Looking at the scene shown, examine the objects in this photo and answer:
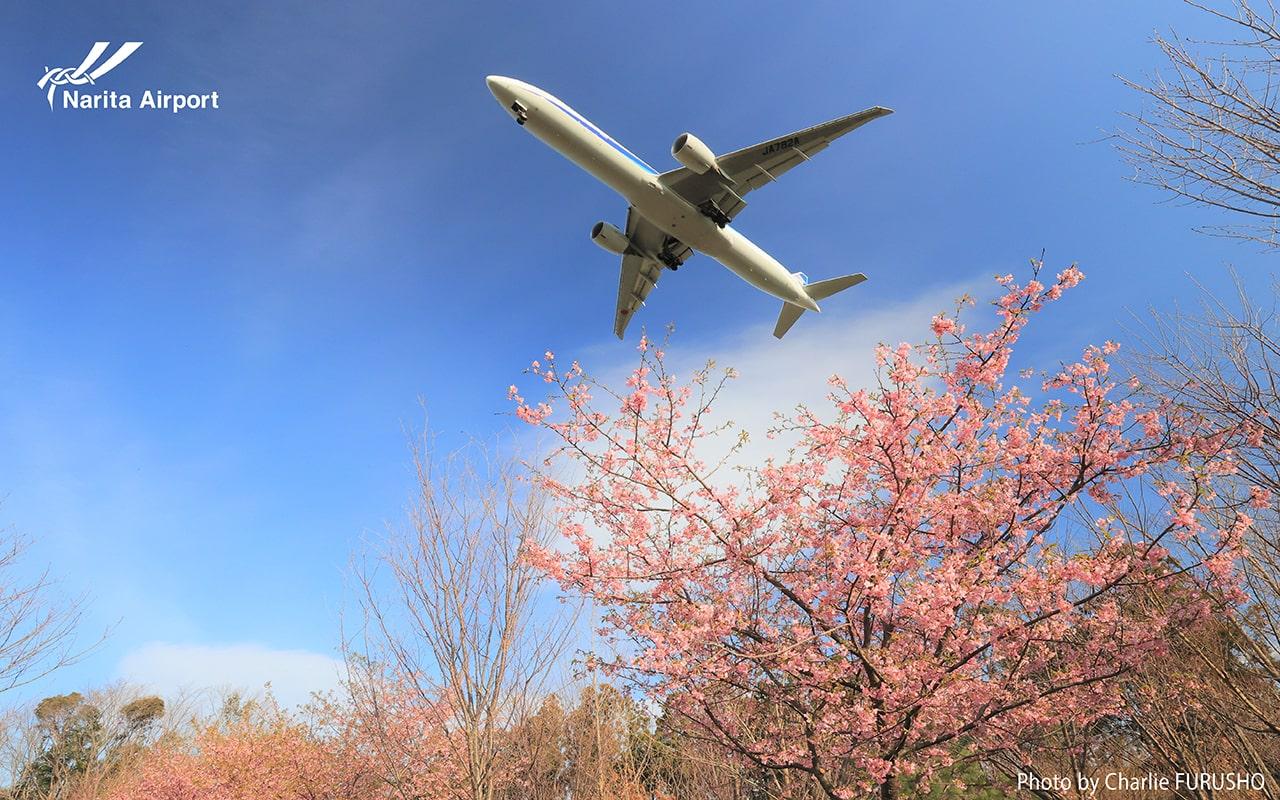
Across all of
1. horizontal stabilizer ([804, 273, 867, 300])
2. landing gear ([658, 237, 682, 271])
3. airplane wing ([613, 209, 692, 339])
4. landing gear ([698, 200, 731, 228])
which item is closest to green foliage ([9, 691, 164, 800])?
airplane wing ([613, 209, 692, 339])

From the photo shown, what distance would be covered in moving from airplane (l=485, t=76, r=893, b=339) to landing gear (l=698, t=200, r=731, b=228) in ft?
0.09

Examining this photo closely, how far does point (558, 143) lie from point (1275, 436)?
607 inches

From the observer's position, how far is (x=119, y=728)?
32.9 metres

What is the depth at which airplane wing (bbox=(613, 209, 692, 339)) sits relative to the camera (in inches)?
822

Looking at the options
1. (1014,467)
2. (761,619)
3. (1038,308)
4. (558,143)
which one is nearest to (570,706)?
(761,619)

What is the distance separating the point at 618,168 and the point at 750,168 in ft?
12.2

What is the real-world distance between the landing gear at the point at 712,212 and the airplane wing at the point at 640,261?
9.31ft

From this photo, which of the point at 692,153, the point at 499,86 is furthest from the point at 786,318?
the point at 499,86

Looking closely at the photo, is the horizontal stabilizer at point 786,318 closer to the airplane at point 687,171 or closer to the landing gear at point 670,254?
the airplane at point 687,171

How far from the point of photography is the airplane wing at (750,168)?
53.0 ft

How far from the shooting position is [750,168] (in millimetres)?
17297

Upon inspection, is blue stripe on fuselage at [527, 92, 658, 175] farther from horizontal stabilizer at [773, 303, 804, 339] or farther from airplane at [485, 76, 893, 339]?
horizontal stabilizer at [773, 303, 804, 339]

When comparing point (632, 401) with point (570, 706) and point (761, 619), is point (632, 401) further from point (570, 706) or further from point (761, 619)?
point (570, 706)

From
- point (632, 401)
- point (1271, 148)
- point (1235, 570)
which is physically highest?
point (1271, 148)
